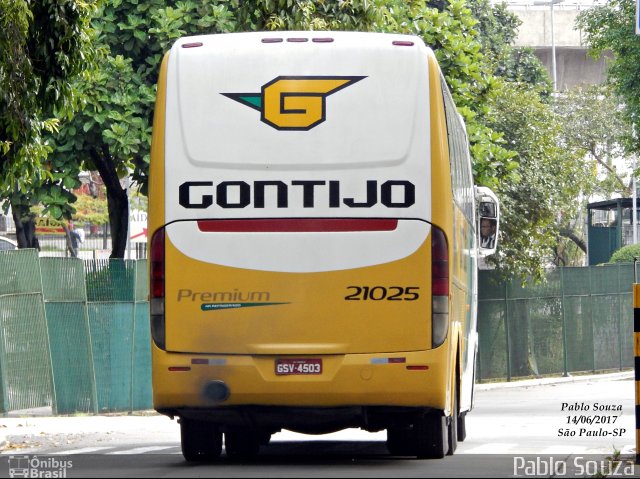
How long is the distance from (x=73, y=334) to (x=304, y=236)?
11.2 metres

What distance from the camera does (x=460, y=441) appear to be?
53.3 feet

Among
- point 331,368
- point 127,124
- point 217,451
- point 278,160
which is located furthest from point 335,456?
point 127,124

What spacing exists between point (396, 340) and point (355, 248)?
773mm

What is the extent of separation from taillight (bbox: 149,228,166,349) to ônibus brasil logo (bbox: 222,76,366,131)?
1.23 m

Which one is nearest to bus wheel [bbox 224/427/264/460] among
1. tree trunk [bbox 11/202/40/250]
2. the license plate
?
the license plate

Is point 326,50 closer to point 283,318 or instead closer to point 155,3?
point 283,318

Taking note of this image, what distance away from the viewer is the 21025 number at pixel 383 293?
11.2m

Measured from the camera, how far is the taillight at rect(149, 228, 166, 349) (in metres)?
11.3

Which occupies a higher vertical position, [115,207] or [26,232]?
[115,207]

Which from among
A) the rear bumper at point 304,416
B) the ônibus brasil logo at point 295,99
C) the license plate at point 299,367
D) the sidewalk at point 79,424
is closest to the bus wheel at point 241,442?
the rear bumper at point 304,416

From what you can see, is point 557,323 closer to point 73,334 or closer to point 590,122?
point 73,334

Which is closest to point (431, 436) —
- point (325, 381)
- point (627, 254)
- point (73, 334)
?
point (325, 381)

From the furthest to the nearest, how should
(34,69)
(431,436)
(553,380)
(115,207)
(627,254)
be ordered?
1. (627,254)
2. (553,380)
3. (115,207)
4. (34,69)
5. (431,436)

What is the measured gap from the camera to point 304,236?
36.7 ft
